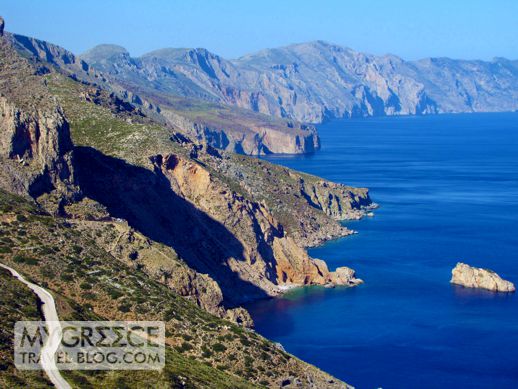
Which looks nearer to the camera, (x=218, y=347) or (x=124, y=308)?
(x=218, y=347)

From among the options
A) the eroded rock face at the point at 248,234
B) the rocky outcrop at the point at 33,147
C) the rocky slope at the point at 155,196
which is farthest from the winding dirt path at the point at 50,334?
the eroded rock face at the point at 248,234

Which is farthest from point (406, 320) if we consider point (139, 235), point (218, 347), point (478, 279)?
point (218, 347)

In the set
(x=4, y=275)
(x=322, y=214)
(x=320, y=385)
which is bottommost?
(x=320, y=385)

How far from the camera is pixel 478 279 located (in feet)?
458

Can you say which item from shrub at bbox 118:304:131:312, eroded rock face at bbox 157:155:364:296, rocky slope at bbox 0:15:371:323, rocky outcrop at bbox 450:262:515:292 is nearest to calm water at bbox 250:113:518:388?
rocky outcrop at bbox 450:262:515:292

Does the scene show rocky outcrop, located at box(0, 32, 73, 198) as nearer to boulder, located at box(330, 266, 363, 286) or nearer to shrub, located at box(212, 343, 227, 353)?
shrub, located at box(212, 343, 227, 353)

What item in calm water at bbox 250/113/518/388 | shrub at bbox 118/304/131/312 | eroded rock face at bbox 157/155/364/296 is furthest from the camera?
eroded rock face at bbox 157/155/364/296

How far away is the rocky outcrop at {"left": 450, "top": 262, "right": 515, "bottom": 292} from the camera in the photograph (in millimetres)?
137250

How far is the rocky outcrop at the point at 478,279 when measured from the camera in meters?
137

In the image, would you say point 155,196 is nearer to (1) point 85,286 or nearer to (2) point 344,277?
(2) point 344,277

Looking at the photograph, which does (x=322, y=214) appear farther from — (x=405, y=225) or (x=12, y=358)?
(x=12, y=358)

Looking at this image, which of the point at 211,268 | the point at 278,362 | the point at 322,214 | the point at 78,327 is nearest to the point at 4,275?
the point at 78,327

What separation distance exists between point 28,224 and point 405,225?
407ft

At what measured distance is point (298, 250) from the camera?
14462 centimetres
